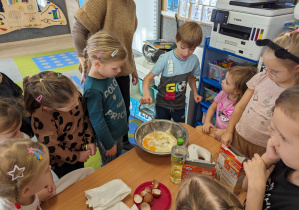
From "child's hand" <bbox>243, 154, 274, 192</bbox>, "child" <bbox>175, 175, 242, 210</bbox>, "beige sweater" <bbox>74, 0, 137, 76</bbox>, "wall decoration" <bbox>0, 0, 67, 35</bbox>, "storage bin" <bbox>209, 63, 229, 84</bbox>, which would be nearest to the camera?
"child" <bbox>175, 175, 242, 210</bbox>

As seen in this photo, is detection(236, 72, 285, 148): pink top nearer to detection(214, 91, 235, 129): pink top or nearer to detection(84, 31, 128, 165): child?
detection(214, 91, 235, 129): pink top

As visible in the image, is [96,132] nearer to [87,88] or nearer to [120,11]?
[87,88]

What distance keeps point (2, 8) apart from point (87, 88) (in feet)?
14.8

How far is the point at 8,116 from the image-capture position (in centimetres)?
90

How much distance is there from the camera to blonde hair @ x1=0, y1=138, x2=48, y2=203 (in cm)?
64

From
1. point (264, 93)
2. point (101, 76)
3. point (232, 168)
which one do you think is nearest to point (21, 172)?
point (101, 76)

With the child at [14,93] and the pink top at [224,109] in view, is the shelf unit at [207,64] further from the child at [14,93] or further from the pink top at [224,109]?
the child at [14,93]

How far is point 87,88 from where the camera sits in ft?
3.65

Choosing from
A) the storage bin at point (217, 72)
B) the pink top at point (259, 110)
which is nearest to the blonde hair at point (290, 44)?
the pink top at point (259, 110)

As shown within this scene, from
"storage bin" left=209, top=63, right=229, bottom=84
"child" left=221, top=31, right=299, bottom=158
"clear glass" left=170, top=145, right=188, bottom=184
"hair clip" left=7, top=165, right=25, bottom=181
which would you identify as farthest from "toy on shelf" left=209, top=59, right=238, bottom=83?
"hair clip" left=7, top=165, right=25, bottom=181

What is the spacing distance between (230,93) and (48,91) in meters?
1.14

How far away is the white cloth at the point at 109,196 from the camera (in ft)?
2.63

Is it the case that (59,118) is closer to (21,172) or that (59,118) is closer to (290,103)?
(21,172)

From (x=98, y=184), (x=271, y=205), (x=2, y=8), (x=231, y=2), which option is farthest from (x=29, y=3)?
(x=271, y=205)
